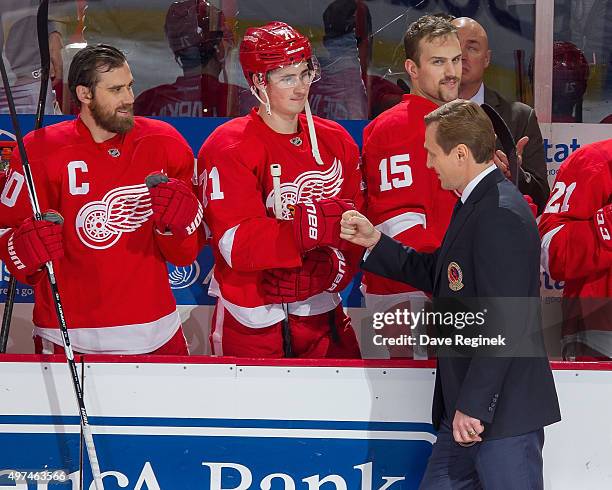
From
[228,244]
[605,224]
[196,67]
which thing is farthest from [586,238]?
[196,67]

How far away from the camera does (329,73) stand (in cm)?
430

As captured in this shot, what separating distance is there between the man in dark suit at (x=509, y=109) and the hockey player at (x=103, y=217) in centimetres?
121

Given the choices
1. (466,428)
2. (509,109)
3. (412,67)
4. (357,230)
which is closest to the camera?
(466,428)

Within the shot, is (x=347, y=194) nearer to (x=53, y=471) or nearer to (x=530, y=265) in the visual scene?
(x=530, y=265)

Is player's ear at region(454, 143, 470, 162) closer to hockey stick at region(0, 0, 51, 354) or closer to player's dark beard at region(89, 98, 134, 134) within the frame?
player's dark beard at region(89, 98, 134, 134)

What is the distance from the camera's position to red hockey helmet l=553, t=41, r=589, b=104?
4.34 meters

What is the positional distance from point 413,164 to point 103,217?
92 cm

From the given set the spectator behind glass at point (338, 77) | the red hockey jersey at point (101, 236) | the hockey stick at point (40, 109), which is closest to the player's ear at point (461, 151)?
the red hockey jersey at point (101, 236)

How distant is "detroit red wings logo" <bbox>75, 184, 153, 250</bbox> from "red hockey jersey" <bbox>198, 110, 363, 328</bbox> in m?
0.20

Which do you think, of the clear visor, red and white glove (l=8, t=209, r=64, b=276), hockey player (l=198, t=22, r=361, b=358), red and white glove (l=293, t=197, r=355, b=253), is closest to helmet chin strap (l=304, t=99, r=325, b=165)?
hockey player (l=198, t=22, r=361, b=358)

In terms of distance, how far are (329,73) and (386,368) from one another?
171cm

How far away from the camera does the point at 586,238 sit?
3.11m

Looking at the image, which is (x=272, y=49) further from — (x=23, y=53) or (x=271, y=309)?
(x=23, y=53)

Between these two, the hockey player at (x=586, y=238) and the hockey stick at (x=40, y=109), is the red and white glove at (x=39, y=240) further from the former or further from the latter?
the hockey player at (x=586, y=238)
